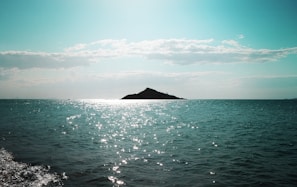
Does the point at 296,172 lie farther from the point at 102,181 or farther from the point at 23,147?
the point at 23,147

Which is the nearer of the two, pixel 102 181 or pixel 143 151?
pixel 102 181

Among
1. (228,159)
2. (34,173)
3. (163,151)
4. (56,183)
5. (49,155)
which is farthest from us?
(163,151)

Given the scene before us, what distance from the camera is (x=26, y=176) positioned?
55.2 feet

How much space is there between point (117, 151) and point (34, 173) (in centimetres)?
1017

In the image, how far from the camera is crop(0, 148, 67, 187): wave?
1534 cm

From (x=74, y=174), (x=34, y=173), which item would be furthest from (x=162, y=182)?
(x=34, y=173)

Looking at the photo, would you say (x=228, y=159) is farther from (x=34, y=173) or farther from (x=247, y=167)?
(x=34, y=173)

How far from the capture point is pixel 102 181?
16484 millimetres

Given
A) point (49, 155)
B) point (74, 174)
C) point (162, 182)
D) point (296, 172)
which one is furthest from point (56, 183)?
point (296, 172)

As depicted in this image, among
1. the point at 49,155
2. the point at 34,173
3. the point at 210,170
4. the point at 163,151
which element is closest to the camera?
the point at 34,173

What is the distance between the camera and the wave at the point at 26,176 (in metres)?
15.3

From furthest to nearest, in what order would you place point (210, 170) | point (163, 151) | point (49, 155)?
point (163, 151) < point (49, 155) < point (210, 170)

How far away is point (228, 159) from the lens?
2253cm

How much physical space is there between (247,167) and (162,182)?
8.12 metres
